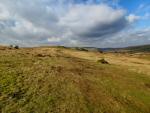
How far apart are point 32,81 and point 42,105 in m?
5.44

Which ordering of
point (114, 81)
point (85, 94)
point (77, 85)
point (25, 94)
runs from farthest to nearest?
point (114, 81) → point (77, 85) → point (85, 94) → point (25, 94)

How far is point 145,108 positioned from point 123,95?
10.1ft

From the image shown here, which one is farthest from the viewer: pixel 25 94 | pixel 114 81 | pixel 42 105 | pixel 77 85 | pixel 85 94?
pixel 114 81

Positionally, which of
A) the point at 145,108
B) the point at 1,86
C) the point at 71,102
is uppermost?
the point at 1,86

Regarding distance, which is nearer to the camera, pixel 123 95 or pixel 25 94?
pixel 25 94

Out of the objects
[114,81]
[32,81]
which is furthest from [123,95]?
[32,81]

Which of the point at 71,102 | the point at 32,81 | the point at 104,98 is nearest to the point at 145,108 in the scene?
the point at 104,98

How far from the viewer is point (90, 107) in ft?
64.6

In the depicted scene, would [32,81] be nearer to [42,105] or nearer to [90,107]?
[42,105]

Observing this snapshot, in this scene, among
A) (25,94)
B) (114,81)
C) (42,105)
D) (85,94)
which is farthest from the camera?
(114,81)

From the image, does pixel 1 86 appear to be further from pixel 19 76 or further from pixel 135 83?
pixel 135 83

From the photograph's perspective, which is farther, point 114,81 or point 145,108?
point 114,81

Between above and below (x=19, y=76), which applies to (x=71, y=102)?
below

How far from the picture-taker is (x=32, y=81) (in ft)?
75.4
